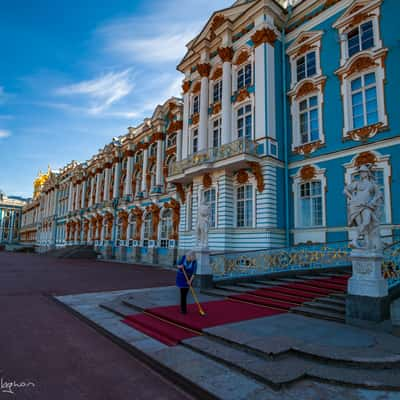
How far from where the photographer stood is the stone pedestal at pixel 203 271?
1088 centimetres

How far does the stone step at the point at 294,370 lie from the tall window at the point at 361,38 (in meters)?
14.6

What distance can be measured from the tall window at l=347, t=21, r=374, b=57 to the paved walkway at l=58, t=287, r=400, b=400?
13.4 m

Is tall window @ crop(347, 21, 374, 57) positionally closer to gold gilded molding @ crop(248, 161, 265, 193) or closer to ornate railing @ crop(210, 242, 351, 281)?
gold gilded molding @ crop(248, 161, 265, 193)

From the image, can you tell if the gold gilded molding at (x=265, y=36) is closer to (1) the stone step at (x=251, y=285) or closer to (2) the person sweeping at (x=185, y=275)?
(1) the stone step at (x=251, y=285)

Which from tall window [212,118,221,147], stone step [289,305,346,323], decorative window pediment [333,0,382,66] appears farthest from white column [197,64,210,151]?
stone step [289,305,346,323]

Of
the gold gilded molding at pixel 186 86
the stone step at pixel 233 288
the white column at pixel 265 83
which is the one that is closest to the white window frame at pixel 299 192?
the white column at pixel 265 83

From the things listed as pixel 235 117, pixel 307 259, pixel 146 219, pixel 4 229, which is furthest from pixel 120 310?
pixel 4 229

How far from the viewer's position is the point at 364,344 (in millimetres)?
5145

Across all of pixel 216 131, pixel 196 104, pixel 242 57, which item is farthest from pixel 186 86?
pixel 242 57

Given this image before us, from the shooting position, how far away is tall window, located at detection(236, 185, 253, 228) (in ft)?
55.3

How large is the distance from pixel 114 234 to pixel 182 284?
94.4ft

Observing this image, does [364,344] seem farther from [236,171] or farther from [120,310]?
[236,171]

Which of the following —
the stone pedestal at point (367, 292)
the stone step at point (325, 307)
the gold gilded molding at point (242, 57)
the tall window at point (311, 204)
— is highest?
the gold gilded molding at point (242, 57)

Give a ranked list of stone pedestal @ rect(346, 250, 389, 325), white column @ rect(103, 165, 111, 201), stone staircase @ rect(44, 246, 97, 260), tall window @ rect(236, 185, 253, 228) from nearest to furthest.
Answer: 1. stone pedestal @ rect(346, 250, 389, 325)
2. tall window @ rect(236, 185, 253, 228)
3. stone staircase @ rect(44, 246, 97, 260)
4. white column @ rect(103, 165, 111, 201)
